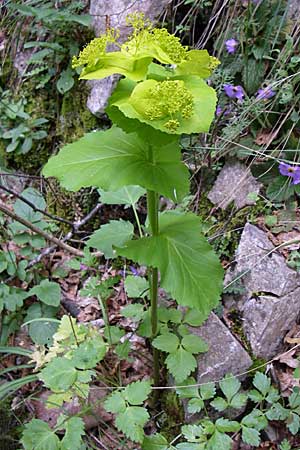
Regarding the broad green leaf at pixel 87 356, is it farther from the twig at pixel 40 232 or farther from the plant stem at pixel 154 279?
the twig at pixel 40 232

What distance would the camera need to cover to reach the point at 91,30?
2881mm

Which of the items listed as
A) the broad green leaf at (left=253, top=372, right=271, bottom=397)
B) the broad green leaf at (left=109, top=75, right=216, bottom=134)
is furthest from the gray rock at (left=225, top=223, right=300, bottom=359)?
the broad green leaf at (left=109, top=75, right=216, bottom=134)

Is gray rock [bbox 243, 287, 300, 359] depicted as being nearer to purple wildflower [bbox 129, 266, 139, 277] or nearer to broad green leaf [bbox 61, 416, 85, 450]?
purple wildflower [bbox 129, 266, 139, 277]

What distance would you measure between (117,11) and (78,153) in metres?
1.77

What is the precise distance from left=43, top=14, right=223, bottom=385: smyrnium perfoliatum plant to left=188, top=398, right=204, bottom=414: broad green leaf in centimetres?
41

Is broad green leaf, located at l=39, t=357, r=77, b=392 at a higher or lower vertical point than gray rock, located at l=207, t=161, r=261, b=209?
lower

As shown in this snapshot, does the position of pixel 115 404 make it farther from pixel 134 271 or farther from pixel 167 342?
pixel 134 271

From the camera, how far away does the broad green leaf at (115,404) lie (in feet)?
5.04

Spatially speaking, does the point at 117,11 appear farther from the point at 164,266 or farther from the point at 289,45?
the point at 164,266

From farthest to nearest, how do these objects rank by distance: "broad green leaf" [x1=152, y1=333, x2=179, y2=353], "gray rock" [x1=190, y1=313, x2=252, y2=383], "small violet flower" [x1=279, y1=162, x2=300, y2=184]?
"small violet flower" [x1=279, y1=162, x2=300, y2=184] < "gray rock" [x1=190, y1=313, x2=252, y2=383] < "broad green leaf" [x1=152, y1=333, x2=179, y2=353]

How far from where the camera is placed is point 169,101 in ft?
3.61

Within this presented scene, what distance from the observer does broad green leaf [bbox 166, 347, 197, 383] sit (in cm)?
166

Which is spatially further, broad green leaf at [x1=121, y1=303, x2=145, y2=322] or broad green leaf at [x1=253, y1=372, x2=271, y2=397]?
broad green leaf at [x1=121, y1=303, x2=145, y2=322]

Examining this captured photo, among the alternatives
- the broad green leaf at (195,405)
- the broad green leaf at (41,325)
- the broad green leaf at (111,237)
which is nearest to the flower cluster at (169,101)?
the broad green leaf at (111,237)
